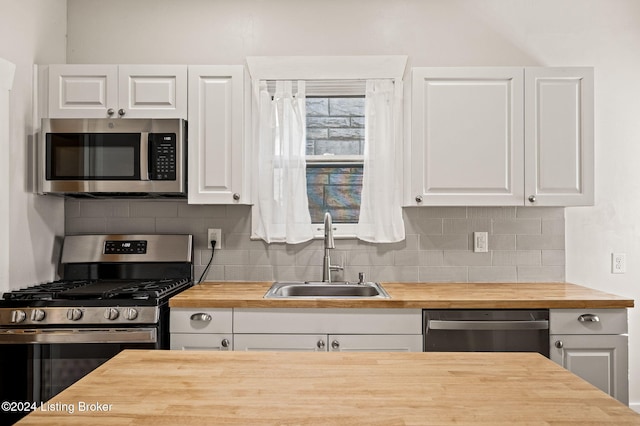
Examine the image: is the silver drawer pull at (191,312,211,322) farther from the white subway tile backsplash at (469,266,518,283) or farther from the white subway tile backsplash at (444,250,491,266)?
the white subway tile backsplash at (469,266,518,283)

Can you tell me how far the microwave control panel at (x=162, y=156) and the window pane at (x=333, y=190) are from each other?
84cm

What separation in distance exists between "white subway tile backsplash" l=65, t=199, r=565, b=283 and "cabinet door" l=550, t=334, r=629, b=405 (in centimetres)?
71

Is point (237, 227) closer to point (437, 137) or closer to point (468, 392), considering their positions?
point (437, 137)

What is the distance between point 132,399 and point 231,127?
6.17 ft

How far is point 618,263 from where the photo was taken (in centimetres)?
294

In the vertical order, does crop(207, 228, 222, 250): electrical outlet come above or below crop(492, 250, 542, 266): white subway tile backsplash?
above

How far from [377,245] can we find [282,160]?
0.77 meters

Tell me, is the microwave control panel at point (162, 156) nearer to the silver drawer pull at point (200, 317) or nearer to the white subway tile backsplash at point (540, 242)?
the silver drawer pull at point (200, 317)

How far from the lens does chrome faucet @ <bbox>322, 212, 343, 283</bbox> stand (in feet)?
9.11

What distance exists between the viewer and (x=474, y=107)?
259 centimetres

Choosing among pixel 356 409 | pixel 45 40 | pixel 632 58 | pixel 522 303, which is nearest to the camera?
pixel 356 409

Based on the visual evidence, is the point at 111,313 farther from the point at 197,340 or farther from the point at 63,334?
the point at 197,340

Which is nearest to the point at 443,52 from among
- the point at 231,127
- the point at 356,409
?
the point at 231,127

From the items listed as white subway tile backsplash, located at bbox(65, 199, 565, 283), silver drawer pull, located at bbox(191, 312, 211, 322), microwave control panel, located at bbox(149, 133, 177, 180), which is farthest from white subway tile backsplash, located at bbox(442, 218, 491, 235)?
microwave control panel, located at bbox(149, 133, 177, 180)
